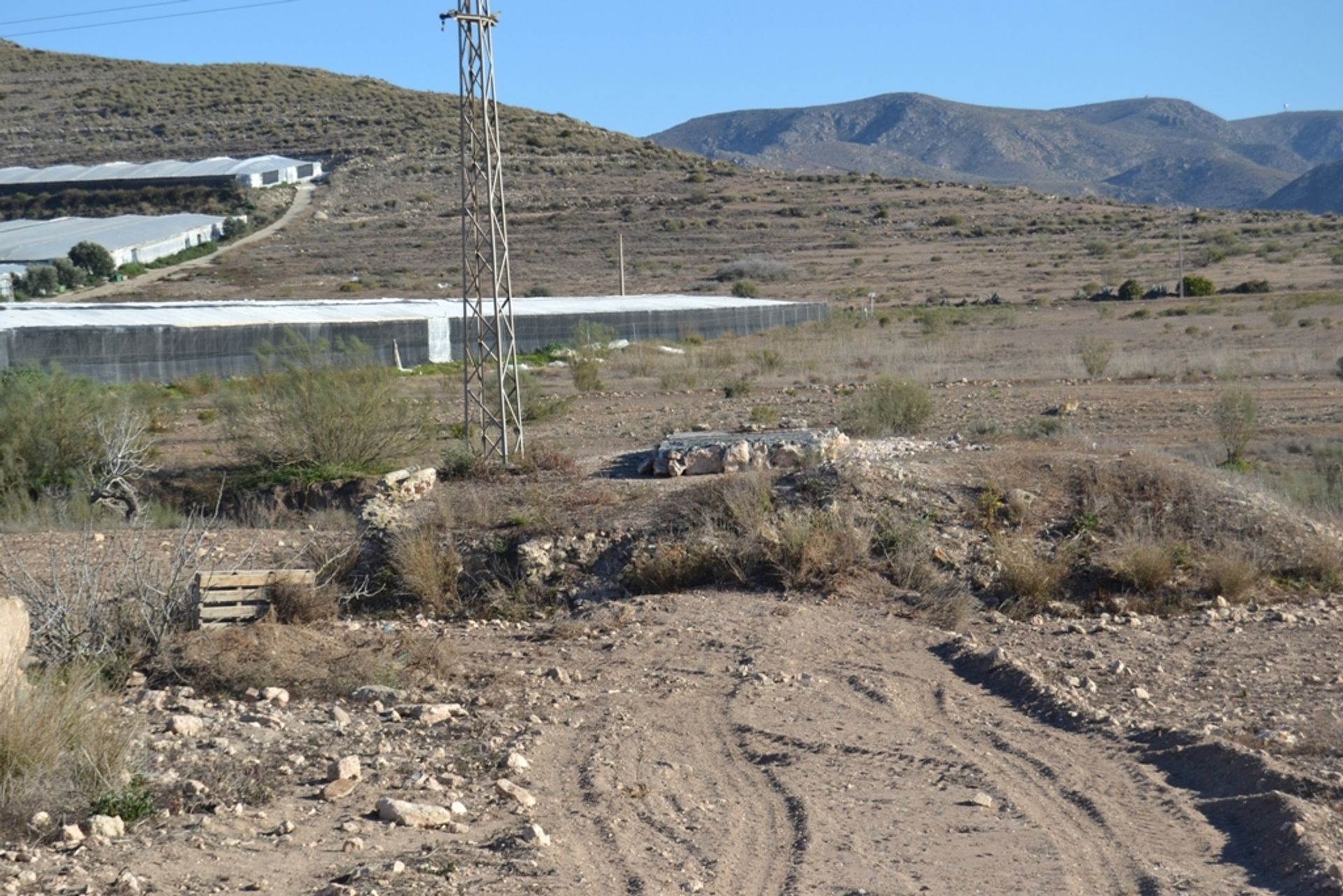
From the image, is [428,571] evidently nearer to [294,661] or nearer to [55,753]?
[294,661]

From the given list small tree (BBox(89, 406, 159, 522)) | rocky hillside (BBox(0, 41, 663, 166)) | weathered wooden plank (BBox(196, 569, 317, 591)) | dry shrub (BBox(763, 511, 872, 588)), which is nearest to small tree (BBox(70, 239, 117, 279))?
rocky hillside (BBox(0, 41, 663, 166))

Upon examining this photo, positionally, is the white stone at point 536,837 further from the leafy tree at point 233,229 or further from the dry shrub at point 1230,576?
the leafy tree at point 233,229

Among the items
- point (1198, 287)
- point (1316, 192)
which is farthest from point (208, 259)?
point (1316, 192)

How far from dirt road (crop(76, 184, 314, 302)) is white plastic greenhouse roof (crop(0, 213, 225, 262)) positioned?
206cm

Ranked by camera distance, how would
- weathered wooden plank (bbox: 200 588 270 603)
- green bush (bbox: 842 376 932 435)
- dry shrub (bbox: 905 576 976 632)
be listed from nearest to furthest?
weathered wooden plank (bbox: 200 588 270 603), dry shrub (bbox: 905 576 976 632), green bush (bbox: 842 376 932 435)

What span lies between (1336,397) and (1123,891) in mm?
23282

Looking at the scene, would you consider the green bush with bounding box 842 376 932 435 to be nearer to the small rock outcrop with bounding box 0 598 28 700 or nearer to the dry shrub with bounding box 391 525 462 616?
the dry shrub with bounding box 391 525 462 616

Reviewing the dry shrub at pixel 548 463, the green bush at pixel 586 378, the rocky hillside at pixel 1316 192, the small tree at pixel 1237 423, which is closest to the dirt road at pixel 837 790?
the dry shrub at pixel 548 463

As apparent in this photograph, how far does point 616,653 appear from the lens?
11.7 metres

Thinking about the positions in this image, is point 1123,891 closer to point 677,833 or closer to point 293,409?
point 677,833

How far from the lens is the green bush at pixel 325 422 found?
20844mm

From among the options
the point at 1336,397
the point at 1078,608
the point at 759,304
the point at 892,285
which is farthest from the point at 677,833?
the point at 892,285

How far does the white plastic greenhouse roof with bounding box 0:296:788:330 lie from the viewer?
35491 mm

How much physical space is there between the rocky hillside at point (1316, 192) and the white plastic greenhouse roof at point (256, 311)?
141 metres
